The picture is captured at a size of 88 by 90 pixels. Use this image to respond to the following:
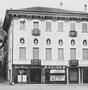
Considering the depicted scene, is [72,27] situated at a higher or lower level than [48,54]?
higher

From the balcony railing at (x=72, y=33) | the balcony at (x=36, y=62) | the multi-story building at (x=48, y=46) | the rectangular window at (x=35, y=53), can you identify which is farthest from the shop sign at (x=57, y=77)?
the balcony railing at (x=72, y=33)

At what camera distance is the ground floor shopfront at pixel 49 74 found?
1902 inches

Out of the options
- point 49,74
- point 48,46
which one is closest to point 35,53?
point 48,46

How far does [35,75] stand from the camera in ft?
161

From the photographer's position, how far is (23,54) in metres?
48.6

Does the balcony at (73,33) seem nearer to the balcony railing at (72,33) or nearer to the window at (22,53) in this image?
the balcony railing at (72,33)

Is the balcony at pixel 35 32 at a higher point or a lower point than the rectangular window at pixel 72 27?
lower

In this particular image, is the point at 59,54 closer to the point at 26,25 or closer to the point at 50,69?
the point at 50,69

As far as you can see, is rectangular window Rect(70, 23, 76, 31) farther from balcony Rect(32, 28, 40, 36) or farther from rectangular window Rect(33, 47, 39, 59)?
rectangular window Rect(33, 47, 39, 59)

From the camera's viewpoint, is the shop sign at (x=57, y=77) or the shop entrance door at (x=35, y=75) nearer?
the shop entrance door at (x=35, y=75)

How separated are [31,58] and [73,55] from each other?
679cm

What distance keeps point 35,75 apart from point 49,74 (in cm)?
218

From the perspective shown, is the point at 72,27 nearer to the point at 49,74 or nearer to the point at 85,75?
the point at 85,75

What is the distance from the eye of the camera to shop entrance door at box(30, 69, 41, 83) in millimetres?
48875
